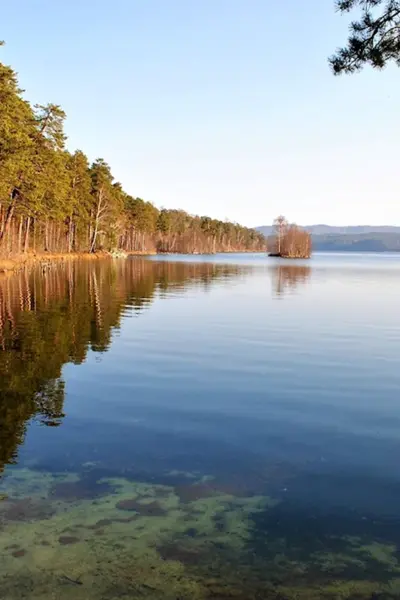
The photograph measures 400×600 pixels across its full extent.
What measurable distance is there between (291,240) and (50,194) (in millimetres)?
86694

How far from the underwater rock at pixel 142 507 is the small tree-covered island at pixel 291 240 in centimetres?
13612

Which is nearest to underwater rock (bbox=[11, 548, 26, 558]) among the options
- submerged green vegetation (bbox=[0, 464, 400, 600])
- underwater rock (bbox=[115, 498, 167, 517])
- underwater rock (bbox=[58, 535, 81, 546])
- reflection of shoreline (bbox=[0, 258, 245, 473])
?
submerged green vegetation (bbox=[0, 464, 400, 600])

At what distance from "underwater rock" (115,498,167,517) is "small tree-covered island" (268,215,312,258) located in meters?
136

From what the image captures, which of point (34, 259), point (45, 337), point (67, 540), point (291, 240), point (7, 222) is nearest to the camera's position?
point (67, 540)

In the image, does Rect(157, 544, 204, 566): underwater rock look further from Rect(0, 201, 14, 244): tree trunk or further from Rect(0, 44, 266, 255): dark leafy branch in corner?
Rect(0, 201, 14, 244): tree trunk

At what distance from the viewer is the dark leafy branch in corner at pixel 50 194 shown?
42994mm

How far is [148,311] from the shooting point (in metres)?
25.2

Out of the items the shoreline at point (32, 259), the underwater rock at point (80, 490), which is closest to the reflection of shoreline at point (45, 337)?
the underwater rock at point (80, 490)

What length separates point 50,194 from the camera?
226 feet

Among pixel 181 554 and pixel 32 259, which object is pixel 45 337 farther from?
pixel 32 259

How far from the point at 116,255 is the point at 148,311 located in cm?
8674

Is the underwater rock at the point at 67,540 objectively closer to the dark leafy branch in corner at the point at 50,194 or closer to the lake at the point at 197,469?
the lake at the point at 197,469

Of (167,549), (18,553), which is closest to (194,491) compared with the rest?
(167,549)

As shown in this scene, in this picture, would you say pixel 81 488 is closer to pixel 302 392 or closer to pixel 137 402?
pixel 137 402
